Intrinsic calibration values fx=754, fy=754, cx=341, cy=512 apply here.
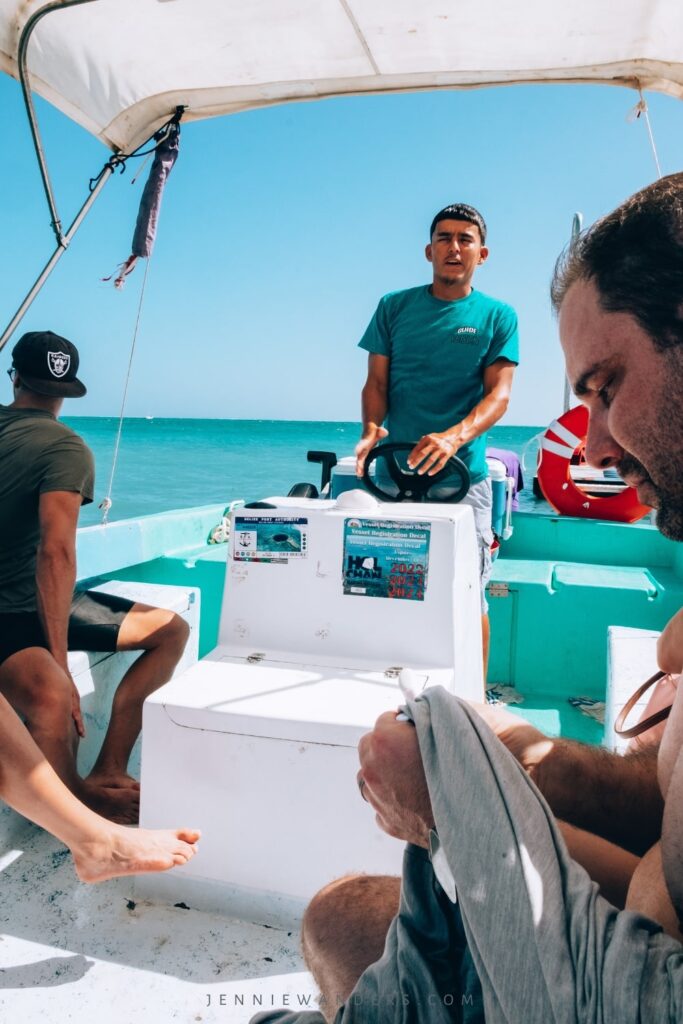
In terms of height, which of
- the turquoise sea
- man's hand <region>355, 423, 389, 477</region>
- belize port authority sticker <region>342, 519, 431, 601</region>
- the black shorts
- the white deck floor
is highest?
the turquoise sea

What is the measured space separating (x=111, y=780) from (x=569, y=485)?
3.32 meters

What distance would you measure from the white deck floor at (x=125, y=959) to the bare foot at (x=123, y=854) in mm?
143

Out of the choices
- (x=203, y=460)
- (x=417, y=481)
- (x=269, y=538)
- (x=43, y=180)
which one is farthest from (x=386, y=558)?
(x=203, y=460)

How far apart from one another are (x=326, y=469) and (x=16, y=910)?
221cm

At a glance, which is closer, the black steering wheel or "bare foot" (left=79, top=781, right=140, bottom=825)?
"bare foot" (left=79, top=781, right=140, bottom=825)

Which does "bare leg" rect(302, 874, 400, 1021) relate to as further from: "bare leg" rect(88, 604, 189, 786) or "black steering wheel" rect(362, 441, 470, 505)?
"black steering wheel" rect(362, 441, 470, 505)

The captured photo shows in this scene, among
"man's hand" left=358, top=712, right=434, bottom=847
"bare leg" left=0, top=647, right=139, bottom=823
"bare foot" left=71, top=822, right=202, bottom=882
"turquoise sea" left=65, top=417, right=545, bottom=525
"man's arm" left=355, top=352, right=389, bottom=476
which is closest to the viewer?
"man's hand" left=358, top=712, right=434, bottom=847

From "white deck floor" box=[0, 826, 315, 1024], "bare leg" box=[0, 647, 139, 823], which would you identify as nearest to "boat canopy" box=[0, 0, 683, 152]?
"bare leg" box=[0, 647, 139, 823]

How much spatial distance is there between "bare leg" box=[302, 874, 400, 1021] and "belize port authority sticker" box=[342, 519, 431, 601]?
72 cm

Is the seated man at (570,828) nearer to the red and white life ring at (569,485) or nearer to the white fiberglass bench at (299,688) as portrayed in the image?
the white fiberglass bench at (299,688)

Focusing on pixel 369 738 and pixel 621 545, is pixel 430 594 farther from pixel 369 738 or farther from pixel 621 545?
pixel 621 545

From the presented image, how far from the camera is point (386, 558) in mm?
1757

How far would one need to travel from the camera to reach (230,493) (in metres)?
20.8

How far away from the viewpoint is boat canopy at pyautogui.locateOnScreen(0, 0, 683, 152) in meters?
2.05
